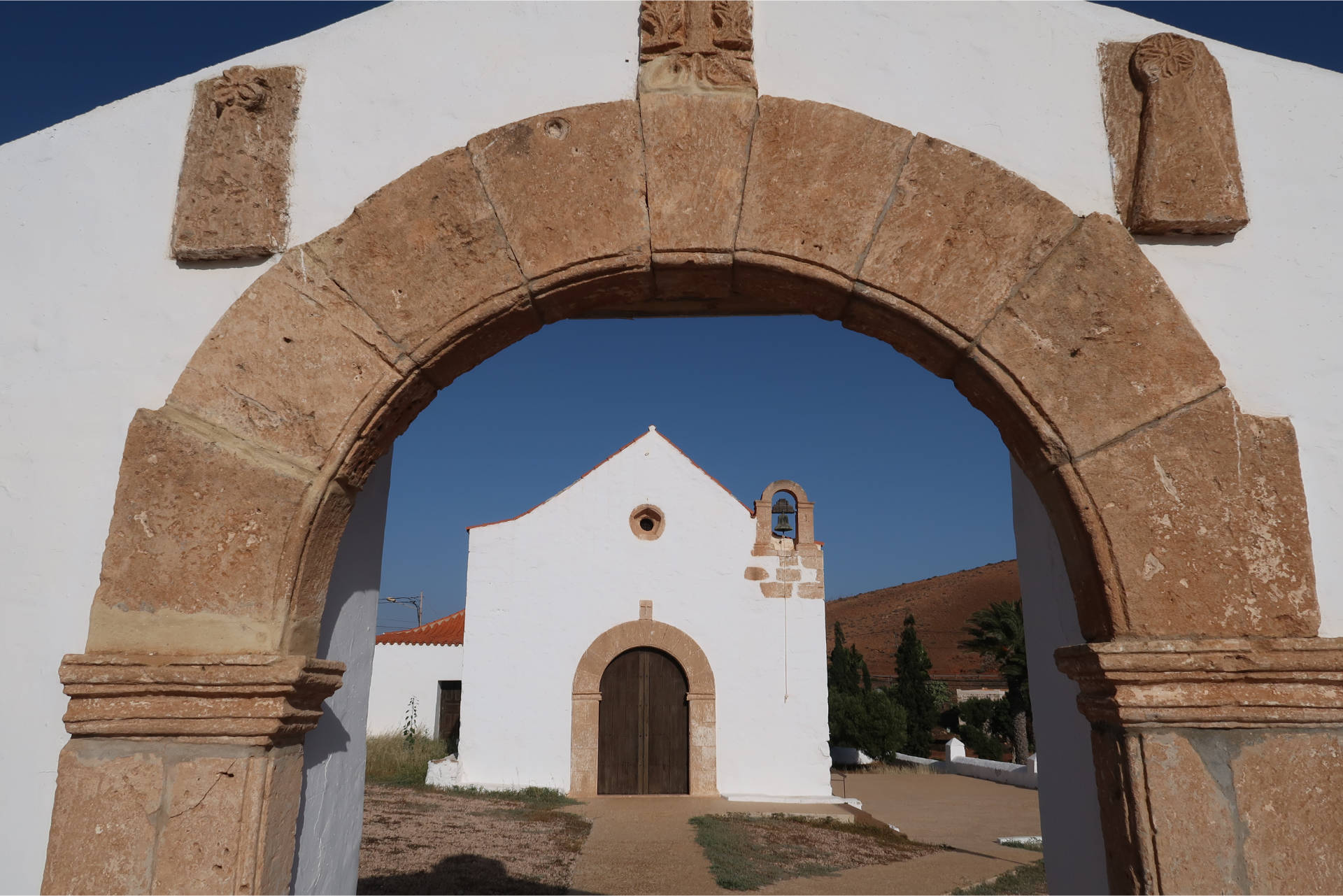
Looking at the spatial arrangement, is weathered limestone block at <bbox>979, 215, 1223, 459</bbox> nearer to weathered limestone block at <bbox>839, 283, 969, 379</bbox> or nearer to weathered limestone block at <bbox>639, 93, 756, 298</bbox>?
weathered limestone block at <bbox>839, 283, 969, 379</bbox>

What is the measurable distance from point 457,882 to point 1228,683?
4905 mm

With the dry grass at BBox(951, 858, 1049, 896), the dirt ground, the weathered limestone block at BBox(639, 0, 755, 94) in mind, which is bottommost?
the dry grass at BBox(951, 858, 1049, 896)

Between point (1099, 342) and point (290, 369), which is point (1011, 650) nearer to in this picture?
point (1099, 342)

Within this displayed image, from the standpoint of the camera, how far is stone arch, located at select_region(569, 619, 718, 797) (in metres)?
10.4

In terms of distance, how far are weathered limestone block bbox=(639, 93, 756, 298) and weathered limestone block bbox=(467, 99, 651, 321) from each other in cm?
4

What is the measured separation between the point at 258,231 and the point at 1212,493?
8.47 feet

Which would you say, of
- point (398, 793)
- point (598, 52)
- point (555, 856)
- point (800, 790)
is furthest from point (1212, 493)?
point (398, 793)

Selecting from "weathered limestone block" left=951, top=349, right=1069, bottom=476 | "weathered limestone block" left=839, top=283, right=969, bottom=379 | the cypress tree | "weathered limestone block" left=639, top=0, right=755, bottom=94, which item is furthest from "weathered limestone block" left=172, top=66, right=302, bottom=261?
the cypress tree

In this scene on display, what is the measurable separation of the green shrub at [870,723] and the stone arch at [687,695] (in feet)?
Result: 19.4

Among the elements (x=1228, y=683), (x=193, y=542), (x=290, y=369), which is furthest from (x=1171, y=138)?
(x=193, y=542)

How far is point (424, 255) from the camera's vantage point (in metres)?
2.40

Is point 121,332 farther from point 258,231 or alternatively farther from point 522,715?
point 522,715

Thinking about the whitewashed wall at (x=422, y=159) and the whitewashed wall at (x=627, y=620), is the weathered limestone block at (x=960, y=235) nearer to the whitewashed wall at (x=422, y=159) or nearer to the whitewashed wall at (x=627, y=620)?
the whitewashed wall at (x=422, y=159)

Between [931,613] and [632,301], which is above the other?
[931,613]
